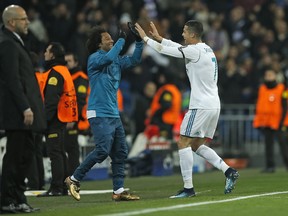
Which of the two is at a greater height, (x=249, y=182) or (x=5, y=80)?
(x=5, y=80)

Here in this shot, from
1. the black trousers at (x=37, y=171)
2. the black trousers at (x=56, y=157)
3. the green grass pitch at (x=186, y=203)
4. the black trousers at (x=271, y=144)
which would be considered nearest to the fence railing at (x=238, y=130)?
the black trousers at (x=271, y=144)

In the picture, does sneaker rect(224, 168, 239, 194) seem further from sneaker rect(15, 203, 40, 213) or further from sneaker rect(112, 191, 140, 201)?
sneaker rect(15, 203, 40, 213)

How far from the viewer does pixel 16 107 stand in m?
11.6

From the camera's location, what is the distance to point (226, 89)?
85.9 feet

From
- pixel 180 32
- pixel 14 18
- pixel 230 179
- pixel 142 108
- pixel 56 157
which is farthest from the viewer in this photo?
pixel 180 32

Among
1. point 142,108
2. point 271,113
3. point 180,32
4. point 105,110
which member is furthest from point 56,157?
point 180,32

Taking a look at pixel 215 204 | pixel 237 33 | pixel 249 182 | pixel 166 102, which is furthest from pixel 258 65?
pixel 215 204

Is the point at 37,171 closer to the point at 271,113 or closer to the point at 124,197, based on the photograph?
the point at 124,197

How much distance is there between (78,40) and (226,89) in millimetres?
4881

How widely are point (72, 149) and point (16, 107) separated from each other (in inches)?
189

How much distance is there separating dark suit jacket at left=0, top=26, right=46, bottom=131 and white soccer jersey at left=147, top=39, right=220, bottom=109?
2.29 m

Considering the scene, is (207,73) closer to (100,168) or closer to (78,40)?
(100,168)

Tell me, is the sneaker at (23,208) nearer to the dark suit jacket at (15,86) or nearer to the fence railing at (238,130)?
the dark suit jacket at (15,86)

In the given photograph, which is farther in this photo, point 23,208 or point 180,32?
point 180,32
